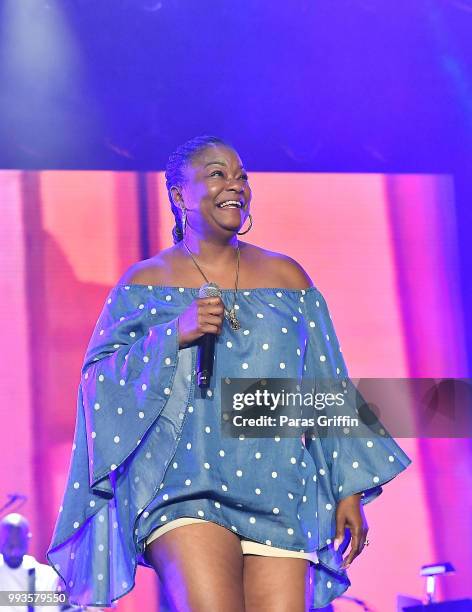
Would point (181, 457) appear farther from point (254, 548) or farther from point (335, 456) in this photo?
point (335, 456)

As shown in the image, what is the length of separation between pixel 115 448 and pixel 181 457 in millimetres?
144

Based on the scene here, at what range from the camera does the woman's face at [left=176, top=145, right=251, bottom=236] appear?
2416 millimetres

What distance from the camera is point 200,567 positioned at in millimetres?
2084

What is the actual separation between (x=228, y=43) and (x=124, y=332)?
1.80m

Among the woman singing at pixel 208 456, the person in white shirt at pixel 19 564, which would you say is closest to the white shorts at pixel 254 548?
the woman singing at pixel 208 456

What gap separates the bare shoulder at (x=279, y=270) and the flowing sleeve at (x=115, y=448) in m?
0.27

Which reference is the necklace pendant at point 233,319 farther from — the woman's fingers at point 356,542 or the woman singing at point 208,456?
the woman's fingers at point 356,542

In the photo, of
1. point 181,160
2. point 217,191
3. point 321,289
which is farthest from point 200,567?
point 321,289

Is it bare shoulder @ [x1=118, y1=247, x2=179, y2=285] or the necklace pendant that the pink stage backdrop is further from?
the necklace pendant

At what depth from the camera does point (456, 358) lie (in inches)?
148

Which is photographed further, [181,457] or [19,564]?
[19,564]

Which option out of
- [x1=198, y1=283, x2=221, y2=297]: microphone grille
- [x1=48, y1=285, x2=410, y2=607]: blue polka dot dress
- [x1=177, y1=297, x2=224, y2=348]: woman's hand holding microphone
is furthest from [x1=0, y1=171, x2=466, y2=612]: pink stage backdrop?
[x1=177, y1=297, x2=224, y2=348]: woman's hand holding microphone

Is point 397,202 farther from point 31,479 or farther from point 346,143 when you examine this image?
point 31,479

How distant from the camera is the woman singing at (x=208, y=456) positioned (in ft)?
7.09
